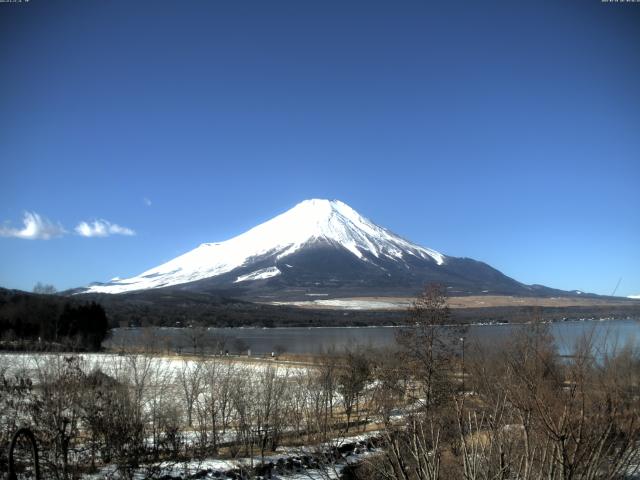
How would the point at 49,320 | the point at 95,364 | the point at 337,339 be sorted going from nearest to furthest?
the point at 95,364, the point at 49,320, the point at 337,339

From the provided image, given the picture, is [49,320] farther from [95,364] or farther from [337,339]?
[337,339]

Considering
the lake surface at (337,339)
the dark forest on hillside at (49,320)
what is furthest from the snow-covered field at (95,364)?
the dark forest on hillside at (49,320)

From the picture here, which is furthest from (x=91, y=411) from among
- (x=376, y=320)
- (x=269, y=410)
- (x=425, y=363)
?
(x=376, y=320)

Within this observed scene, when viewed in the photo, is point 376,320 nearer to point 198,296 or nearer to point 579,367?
point 198,296

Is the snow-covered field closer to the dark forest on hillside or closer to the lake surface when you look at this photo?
the lake surface

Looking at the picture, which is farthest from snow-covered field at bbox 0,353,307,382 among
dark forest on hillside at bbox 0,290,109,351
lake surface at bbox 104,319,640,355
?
dark forest on hillside at bbox 0,290,109,351

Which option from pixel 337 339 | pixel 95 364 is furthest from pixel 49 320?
pixel 337 339

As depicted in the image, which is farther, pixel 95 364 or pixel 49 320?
pixel 49 320

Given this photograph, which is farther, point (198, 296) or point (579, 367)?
point (198, 296)

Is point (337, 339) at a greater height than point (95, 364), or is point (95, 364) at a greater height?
point (95, 364)

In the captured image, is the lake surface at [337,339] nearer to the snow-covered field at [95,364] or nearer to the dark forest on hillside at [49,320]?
the snow-covered field at [95,364]

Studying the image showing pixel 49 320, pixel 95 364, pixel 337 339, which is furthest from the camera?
pixel 337 339
